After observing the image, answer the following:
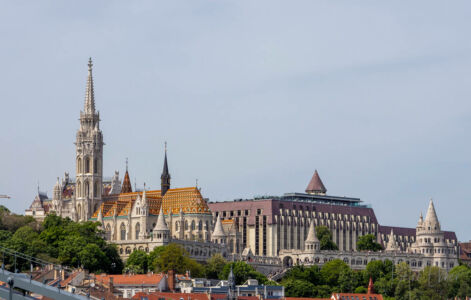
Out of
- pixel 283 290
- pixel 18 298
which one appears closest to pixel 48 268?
pixel 283 290

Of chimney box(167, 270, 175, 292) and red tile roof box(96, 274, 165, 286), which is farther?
chimney box(167, 270, 175, 292)

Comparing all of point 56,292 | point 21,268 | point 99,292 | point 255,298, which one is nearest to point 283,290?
point 255,298

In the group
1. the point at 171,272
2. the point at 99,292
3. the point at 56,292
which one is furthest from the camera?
the point at 171,272

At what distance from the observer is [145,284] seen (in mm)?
175500

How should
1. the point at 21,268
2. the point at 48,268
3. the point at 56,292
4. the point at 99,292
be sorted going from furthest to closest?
the point at 21,268
the point at 48,268
the point at 99,292
the point at 56,292

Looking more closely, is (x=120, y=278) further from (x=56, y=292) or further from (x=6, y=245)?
(x=56, y=292)

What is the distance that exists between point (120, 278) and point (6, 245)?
80.7 ft

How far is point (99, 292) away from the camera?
147 m

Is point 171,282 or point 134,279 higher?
point 134,279

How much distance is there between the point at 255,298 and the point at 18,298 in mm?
97650

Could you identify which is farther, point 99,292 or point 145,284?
point 145,284

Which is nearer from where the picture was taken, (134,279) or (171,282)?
(171,282)

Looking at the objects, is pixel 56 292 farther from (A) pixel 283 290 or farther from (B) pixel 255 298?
(A) pixel 283 290

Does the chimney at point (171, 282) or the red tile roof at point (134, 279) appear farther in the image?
the chimney at point (171, 282)
